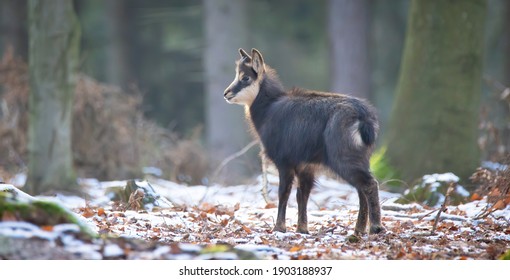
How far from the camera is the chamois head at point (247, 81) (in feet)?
33.0

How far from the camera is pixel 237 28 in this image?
70.5 feet

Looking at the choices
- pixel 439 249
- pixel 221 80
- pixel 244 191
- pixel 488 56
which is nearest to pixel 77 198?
pixel 244 191

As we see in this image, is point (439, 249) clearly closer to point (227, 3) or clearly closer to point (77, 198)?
point (77, 198)

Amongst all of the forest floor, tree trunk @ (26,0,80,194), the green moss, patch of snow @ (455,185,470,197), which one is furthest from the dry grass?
the green moss

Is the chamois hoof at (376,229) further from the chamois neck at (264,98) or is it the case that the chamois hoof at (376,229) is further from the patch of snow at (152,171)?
the patch of snow at (152,171)

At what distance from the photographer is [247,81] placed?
10.1 meters

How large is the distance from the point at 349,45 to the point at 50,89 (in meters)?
9.99

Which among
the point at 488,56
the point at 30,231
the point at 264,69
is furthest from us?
the point at 488,56

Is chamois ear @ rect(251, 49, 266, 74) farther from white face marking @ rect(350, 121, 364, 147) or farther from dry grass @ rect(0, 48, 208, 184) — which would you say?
dry grass @ rect(0, 48, 208, 184)

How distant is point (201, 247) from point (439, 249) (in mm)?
2407

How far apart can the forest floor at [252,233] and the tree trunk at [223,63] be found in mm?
8513

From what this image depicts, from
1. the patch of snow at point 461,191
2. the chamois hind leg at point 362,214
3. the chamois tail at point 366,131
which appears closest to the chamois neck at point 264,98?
the chamois tail at point 366,131

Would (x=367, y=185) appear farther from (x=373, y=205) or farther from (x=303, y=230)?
(x=303, y=230)

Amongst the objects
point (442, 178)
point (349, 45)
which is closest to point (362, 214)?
point (442, 178)
